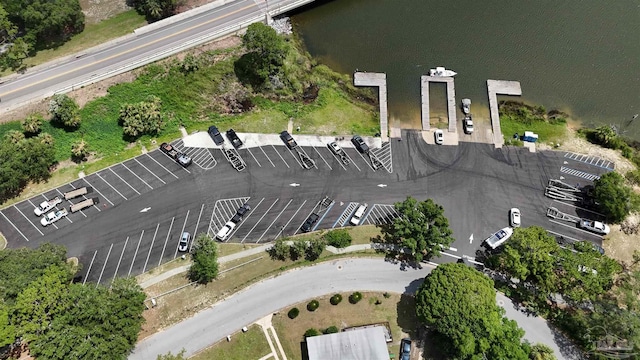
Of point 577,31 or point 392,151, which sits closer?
point 392,151

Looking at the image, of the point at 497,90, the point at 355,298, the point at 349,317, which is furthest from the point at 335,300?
the point at 497,90

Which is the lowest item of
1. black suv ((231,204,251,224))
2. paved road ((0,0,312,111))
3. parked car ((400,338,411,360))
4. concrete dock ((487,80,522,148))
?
parked car ((400,338,411,360))

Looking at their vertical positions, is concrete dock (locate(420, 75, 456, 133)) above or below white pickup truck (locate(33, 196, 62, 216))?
above

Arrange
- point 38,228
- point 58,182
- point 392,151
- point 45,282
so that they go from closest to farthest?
1. point 45,282
2. point 38,228
3. point 58,182
4. point 392,151

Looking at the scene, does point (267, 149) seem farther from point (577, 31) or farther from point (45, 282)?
point (577, 31)

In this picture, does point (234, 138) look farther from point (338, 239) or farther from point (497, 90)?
point (497, 90)

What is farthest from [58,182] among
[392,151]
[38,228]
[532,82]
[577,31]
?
[577,31]

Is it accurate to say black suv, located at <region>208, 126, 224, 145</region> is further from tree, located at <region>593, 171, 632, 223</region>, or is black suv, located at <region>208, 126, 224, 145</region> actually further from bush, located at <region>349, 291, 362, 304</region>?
tree, located at <region>593, 171, 632, 223</region>

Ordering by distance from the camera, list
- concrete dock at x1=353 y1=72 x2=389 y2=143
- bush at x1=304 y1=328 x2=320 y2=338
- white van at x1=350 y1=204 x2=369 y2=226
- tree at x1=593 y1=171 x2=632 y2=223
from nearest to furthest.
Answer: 1. bush at x1=304 y1=328 x2=320 y2=338
2. tree at x1=593 y1=171 x2=632 y2=223
3. white van at x1=350 y1=204 x2=369 y2=226
4. concrete dock at x1=353 y1=72 x2=389 y2=143

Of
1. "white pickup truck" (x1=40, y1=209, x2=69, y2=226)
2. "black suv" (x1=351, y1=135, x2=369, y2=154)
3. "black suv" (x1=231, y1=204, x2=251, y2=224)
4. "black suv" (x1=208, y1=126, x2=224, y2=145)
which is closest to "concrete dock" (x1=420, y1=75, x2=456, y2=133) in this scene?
"black suv" (x1=351, y1=135, x2=369, y2=154)
